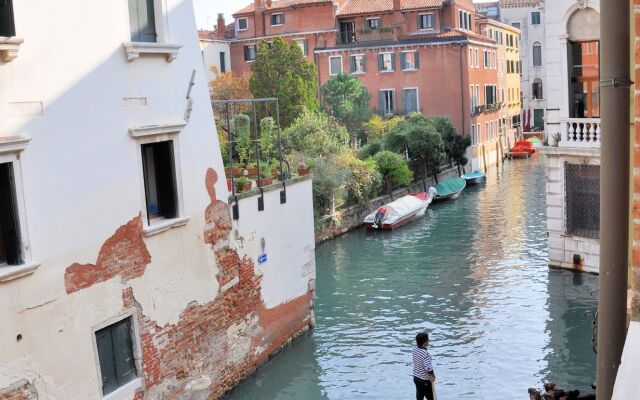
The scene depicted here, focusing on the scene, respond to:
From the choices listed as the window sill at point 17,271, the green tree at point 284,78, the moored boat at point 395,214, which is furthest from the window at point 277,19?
the window sill at point 17,271

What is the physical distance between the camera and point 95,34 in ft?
30.8

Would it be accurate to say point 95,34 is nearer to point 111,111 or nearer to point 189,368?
point 111,111

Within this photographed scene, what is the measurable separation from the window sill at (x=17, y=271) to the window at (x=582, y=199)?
14.1m

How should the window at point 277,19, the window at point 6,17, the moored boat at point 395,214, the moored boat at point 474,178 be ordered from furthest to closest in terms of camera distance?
the window at point 277,19 < the moored boat at point 474,178 < the moored boat at point 395,214 < the window at point 6,17

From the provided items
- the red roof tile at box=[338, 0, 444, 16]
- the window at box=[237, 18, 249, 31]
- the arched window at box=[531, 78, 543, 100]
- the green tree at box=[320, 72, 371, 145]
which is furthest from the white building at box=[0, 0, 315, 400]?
the arched window at box=[531, 78, 543, 100]

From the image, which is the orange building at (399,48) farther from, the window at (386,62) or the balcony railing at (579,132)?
the balcony railing at (579,132)

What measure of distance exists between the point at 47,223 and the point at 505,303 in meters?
11.5

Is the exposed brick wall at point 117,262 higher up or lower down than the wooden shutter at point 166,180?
lower down

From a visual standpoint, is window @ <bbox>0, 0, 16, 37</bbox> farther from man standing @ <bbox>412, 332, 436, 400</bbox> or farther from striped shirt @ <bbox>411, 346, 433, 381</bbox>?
striped shirt @ <bbox>411, 346, 433, 381</bbox>

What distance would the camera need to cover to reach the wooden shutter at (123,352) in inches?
390

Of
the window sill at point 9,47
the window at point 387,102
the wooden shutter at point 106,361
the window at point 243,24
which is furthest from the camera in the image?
the window at point 243,24

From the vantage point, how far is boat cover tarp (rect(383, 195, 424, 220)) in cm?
2866

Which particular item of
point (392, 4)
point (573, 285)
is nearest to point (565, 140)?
point (573, 285)

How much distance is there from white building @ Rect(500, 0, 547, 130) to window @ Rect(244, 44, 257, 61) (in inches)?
1019
